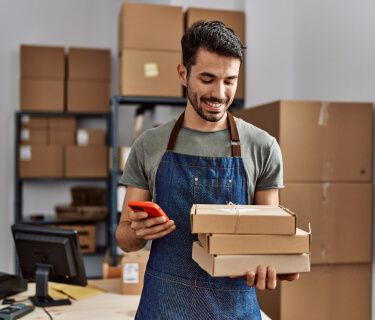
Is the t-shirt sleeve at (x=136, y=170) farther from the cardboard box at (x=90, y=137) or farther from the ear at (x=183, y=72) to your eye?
the cardboard box at (x=90, y=137)

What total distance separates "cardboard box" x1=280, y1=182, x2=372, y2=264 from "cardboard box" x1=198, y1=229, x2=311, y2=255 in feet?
3.67

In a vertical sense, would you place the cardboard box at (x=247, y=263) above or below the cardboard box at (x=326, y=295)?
above

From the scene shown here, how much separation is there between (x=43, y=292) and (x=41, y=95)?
97.8 inches

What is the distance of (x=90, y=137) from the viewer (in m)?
4.36

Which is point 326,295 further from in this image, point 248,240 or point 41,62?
point 41,62

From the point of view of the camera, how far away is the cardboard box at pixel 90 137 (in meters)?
4.35

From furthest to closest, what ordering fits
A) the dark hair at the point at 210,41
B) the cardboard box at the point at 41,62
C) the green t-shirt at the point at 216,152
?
the cardboard box at the point at 41,62 → the green t-shirt at the point at 216,152 → the dark hair at the point at 210,41

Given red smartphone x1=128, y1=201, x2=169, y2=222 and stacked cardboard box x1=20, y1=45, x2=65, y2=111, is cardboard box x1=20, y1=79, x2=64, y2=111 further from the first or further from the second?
red smartphone x1=128, y1=201, x2=169, y2=222

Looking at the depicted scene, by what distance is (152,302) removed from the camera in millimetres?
1390

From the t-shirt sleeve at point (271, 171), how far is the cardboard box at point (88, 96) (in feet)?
10.4

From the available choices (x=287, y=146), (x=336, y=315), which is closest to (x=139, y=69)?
(x=287, y=146)

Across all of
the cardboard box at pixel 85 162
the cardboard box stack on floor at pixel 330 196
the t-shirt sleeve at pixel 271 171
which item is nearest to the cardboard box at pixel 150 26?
the cardboard box stack on floor at pixel 330 196

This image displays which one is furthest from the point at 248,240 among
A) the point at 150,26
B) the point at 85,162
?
the point at 85,162

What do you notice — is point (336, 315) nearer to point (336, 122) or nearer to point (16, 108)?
point (336, 122)
